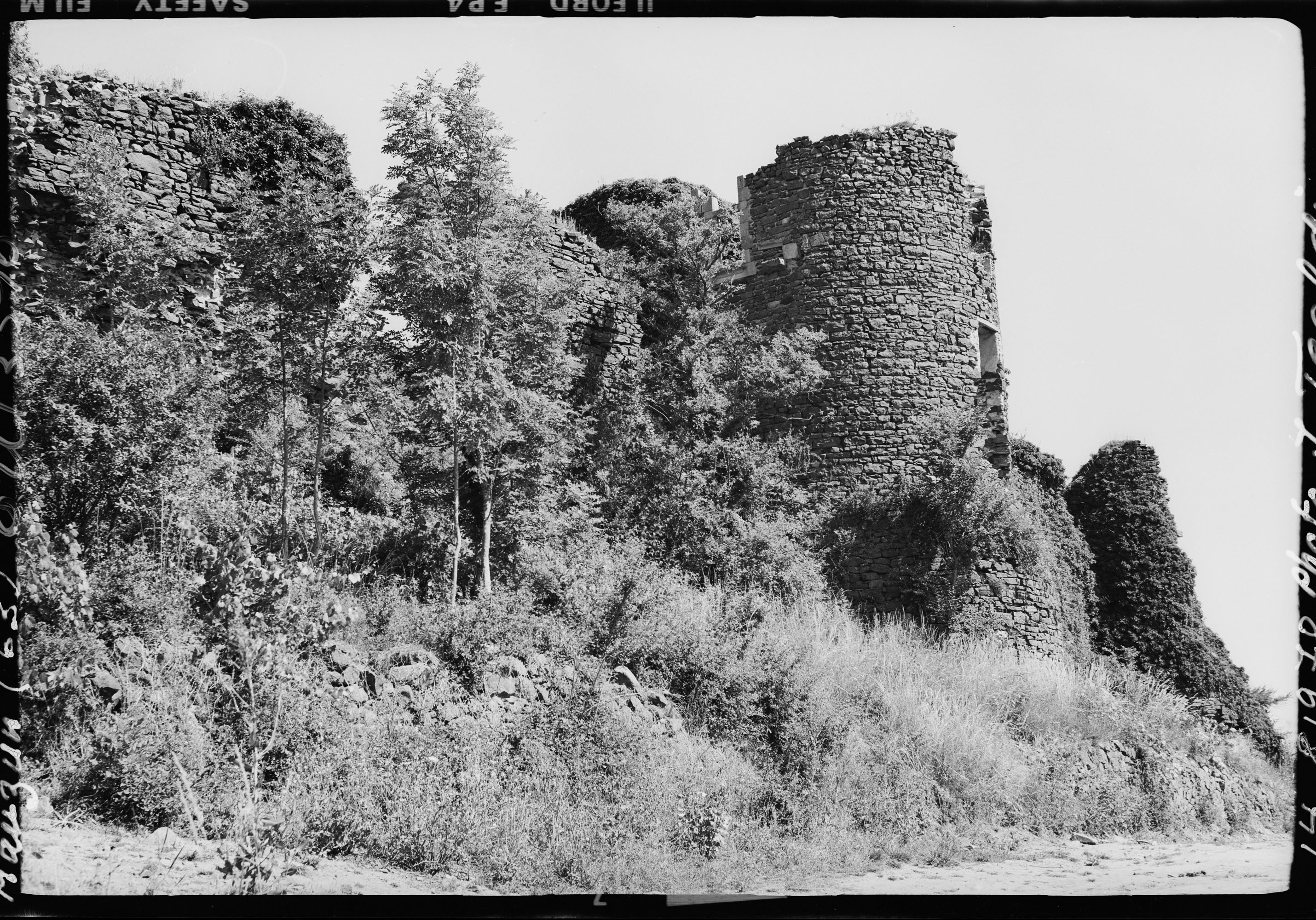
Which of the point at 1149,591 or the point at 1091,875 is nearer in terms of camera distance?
the point at 1091,875

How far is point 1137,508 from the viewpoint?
17.0 m

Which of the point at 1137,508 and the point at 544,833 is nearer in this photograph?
the point at 544,833

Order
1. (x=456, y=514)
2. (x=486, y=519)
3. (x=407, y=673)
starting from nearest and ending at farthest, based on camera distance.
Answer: (x=407, y=673), (x=456, y=514), (x=486, y=519)

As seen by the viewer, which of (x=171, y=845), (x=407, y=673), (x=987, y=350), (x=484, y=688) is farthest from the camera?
(x=987, y=350)

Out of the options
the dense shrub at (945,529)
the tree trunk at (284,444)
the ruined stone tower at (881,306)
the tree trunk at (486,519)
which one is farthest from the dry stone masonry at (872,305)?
the tree trunk at (284,444)

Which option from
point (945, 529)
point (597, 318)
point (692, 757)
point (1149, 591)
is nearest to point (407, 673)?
point (692, 757)

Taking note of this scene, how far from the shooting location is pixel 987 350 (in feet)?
49.1

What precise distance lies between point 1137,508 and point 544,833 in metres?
12.2

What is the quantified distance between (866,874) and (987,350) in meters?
8.42

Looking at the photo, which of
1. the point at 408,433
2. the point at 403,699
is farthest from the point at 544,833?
the point at 408,433

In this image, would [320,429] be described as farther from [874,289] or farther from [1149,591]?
[1149,591]

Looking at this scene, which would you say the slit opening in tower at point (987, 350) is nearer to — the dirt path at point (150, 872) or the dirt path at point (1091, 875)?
the dirt path at point (1091, 875)
